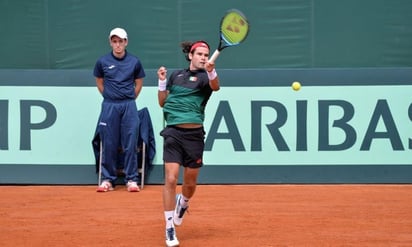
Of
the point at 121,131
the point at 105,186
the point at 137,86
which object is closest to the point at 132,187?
the point at 105,186

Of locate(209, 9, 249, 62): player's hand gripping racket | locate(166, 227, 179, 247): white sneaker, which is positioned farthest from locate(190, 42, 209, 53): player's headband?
locate(166, 227, 179, 247): white sneaker

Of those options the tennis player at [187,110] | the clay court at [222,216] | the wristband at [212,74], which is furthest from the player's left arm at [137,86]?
the wristband at [212,74]

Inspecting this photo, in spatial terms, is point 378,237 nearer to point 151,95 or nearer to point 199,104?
point 199,104

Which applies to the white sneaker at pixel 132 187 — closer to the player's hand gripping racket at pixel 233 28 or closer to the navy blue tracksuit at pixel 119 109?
the navy blue tracksuit at pixel 119 109

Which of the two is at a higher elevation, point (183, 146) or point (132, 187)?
point (183, 146)

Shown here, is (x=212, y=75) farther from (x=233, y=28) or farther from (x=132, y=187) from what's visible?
(x=132, y=187)

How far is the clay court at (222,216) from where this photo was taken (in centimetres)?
683

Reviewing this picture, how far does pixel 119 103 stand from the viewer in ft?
32.6

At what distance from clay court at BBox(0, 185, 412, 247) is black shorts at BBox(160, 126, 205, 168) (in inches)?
27.7

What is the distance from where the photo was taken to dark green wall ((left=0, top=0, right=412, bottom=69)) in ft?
34.7

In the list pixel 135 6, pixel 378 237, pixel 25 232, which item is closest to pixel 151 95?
pixel 135 6

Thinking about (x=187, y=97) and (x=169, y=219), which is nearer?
(x=169, y=219)

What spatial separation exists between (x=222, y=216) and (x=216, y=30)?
11.4 feet

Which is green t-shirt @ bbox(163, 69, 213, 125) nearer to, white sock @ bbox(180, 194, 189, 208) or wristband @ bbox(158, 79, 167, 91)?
wristband @ bbox(158, 79, 167, 91)
